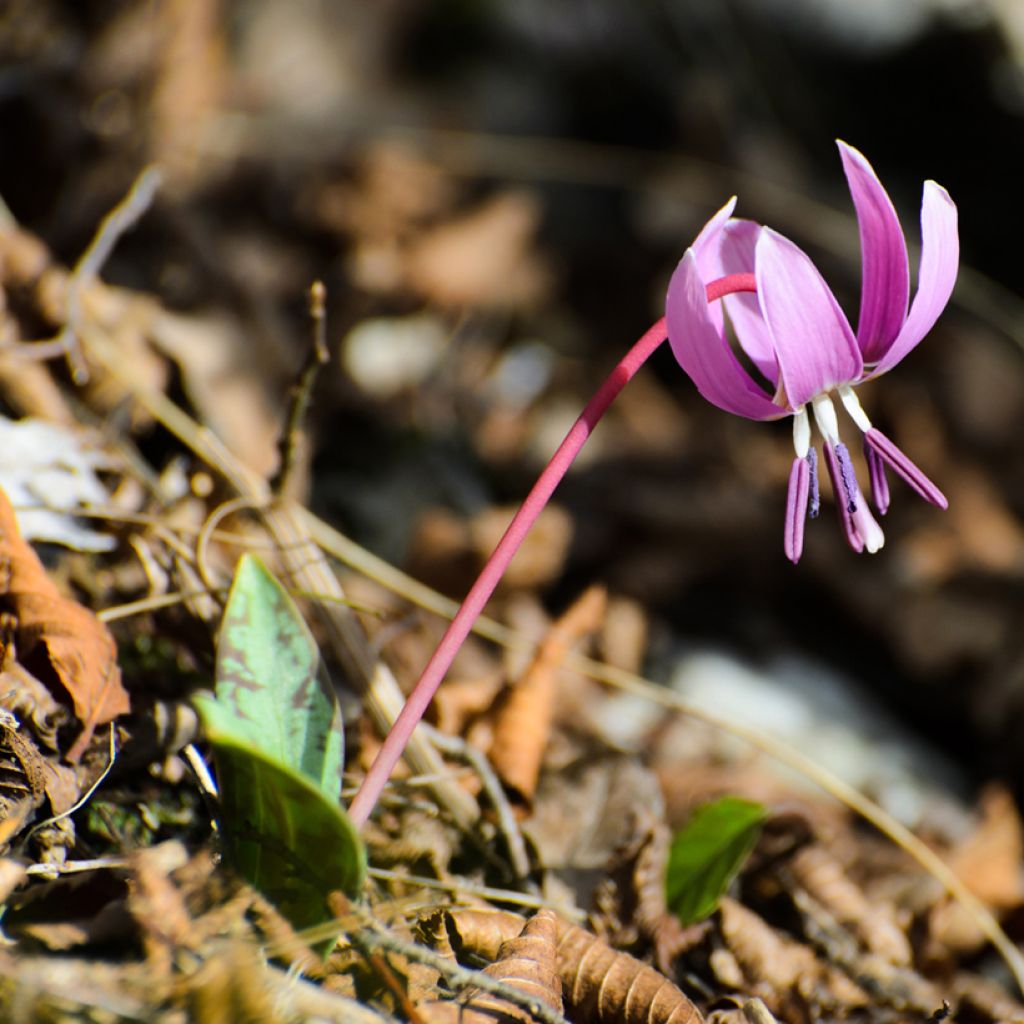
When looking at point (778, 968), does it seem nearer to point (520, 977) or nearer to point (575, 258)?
point (520, 977)

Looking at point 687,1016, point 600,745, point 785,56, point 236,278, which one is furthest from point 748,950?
point 785,56

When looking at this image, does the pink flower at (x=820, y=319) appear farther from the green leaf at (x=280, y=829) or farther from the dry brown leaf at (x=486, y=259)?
the dry brown leaf at (x=486, y=259)

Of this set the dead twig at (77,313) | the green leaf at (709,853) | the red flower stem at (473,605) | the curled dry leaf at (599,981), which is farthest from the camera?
the dead twig at (77,313)

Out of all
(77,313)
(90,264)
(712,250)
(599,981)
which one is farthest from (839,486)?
(90,264)

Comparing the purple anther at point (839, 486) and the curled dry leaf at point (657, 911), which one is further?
the curled dry leaf at point (657, 911)

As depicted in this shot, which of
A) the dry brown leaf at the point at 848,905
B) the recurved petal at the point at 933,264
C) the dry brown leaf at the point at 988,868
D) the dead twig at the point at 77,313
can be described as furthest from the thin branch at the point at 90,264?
the dry brown leaf at the point at 988,868

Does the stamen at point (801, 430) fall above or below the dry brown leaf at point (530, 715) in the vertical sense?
above

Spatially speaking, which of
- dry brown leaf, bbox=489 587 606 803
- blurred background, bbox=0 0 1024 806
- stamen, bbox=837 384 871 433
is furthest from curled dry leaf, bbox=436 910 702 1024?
blurred background, bbox=0 0 1024 806

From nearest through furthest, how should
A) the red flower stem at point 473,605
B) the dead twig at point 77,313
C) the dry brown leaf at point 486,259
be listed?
the red flower stem at point 473,605, the dead twig at point 77,313, the dry brown leaf at point 486,259
